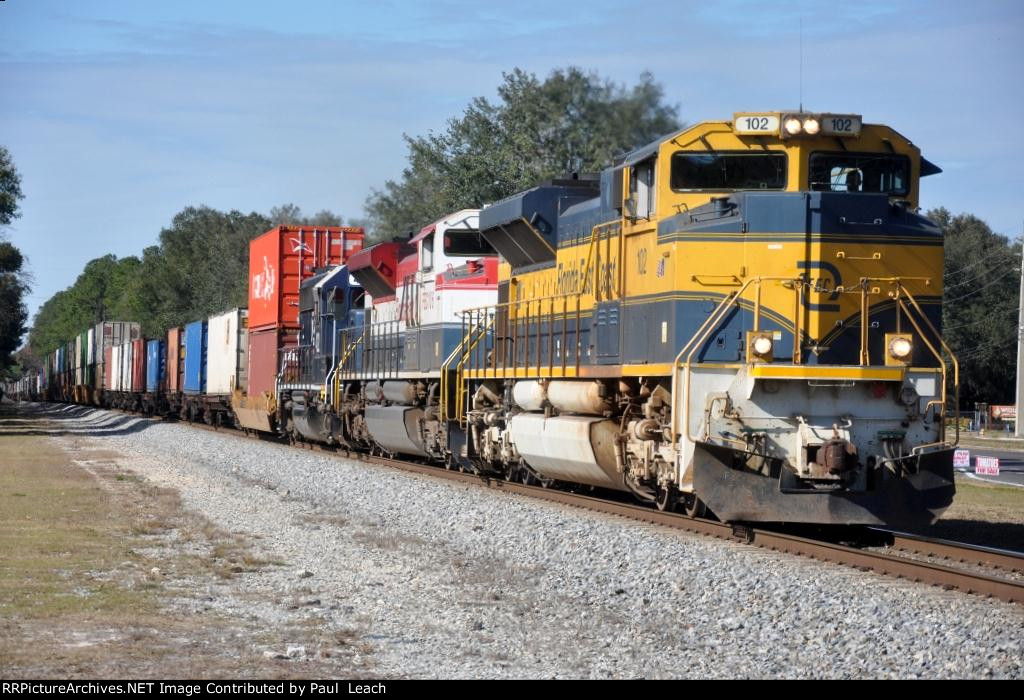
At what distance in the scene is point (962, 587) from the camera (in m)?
8.88

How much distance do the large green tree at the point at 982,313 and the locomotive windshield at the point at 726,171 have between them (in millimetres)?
51589

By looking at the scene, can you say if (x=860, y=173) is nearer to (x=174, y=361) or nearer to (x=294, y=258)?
(x=294, y=258)

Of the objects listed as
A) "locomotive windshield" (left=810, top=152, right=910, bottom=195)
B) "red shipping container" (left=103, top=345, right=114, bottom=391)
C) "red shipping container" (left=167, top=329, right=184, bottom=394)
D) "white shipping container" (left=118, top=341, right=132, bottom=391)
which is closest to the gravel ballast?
"locomotive windshield" (left=810, top=152, right=910, bottom=195)

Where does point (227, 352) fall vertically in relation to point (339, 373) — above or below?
above

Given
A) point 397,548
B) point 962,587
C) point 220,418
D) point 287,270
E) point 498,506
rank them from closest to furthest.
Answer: point 962,587
point 397,548
point 498,506
point 287,270
point 220,418

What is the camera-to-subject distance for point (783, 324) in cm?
1115

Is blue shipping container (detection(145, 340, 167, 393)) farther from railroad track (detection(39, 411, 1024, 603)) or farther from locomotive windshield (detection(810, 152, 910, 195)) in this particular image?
locomotive windshield (detection(810, 152, 910, 195))

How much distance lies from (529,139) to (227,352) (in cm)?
1129

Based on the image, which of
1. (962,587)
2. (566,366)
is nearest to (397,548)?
(566,366)

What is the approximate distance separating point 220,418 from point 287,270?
441 inches

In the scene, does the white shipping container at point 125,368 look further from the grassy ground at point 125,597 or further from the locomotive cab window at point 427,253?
the grassy ground at point 125,597

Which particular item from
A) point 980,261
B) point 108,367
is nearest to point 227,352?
point 108,367

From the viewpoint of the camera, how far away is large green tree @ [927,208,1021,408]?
62219 millimetres

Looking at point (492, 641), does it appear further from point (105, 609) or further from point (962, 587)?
point (962, 587)
